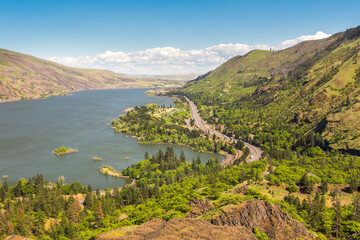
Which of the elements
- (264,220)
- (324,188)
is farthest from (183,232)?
(324,188)

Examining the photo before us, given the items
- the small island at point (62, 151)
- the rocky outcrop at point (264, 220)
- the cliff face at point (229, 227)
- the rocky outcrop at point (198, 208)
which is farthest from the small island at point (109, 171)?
the rocky outcrop at point (264, 220)

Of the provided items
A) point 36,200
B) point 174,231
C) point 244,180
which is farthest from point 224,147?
point 174,231

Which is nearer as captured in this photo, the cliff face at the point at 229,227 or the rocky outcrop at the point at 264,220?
the cliff face at the point at 229,227

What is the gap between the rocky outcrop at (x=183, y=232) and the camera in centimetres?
4234

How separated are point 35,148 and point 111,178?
295 feet

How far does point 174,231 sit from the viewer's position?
44.3m

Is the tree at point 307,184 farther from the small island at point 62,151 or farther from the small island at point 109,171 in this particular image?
the small island at point 62,151

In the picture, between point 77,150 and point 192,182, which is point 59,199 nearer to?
point 192,182

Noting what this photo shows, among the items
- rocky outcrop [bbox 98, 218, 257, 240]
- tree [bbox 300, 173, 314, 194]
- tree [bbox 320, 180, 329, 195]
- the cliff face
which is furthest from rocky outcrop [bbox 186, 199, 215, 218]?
tree [bbox 320, 180, 329, 195]

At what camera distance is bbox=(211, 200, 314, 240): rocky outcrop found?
2041 inches

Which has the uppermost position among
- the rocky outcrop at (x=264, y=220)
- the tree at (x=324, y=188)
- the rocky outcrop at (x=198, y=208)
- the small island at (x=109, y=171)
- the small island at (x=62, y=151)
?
the rocky outcrop at (x=264, y=220)

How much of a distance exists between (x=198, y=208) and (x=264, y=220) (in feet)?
61.9

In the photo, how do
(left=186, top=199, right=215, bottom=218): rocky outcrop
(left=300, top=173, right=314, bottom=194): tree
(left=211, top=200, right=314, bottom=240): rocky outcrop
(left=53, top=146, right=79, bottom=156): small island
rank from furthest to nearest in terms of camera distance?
(left=53, top=146, right=79, bottom=156): small island
(left=300, top=173, right=314, bottom=194): tree
(left=186, top=199, right=215, bottom=218): rocky outcrop
(left=211, top=200, right=314, bottom=240): rocky outcrop

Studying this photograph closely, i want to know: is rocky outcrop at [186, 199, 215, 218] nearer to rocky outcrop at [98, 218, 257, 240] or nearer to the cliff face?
the cliff face
